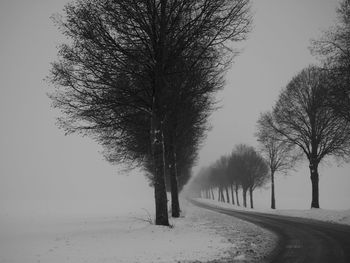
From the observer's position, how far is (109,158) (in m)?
24.1

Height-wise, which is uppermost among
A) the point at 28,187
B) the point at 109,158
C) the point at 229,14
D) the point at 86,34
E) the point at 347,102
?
the point at 229,14

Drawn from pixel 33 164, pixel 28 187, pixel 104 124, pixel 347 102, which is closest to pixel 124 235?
pixel 104 124

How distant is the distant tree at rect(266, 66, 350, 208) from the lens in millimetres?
29219

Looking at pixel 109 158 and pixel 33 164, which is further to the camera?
pixel 33 164

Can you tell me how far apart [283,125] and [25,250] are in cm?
2777

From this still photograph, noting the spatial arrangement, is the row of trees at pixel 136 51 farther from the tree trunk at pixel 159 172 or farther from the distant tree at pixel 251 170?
the distant tree at pixel 251 170

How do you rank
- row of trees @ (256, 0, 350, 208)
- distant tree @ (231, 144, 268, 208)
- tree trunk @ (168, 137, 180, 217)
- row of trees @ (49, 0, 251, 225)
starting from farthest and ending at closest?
1. distant tree @ (231, 144, 268, 208)
2. row of trees @ (256, 0, 350, 208)
3. tree trunk @ (168, 137, 180, 217)
4. row of trees @ (49, 0, 251, 225)

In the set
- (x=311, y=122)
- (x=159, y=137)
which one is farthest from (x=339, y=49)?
(x=311, y=122)

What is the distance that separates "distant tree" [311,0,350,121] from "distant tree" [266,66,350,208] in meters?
10.4

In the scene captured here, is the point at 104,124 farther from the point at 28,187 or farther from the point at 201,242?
the point at 28,187

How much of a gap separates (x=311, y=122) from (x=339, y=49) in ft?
42.3

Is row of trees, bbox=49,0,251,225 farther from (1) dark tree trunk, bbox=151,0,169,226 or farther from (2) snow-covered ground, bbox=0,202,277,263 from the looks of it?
(2) snow-covered ground, bbox=0,202,277,263

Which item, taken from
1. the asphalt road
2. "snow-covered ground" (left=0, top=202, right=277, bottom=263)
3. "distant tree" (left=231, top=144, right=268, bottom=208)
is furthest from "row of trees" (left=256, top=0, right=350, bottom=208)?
"distant tree" (left=231, top=144, right=268, bottom=208)

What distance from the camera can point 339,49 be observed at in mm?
18625
